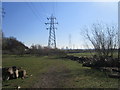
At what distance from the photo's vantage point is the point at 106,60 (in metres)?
25.9

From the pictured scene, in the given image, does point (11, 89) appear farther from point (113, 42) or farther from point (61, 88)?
point (113, 42)

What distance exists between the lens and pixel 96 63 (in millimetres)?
25938

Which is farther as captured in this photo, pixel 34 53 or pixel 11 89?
pixel 34 53

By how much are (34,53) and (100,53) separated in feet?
184

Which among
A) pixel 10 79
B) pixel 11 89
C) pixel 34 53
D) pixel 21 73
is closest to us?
pixel 11 89

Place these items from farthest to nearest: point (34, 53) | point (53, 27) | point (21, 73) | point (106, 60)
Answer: point (34, 53)
point (53, 27)
point (106, 60)
point (21, 73)

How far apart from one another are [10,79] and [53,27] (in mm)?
39696

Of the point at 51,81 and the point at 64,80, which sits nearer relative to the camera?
the point at 51,81

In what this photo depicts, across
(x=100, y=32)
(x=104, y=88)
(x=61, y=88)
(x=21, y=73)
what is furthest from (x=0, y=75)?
(x=100, y=32)

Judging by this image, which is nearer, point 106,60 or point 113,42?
point 106,60

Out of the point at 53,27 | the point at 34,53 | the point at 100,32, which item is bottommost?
the point at 34,53

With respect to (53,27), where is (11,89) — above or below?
below

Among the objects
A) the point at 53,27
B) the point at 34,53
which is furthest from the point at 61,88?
the point at 34,53

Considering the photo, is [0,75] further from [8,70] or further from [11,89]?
[11,89]
